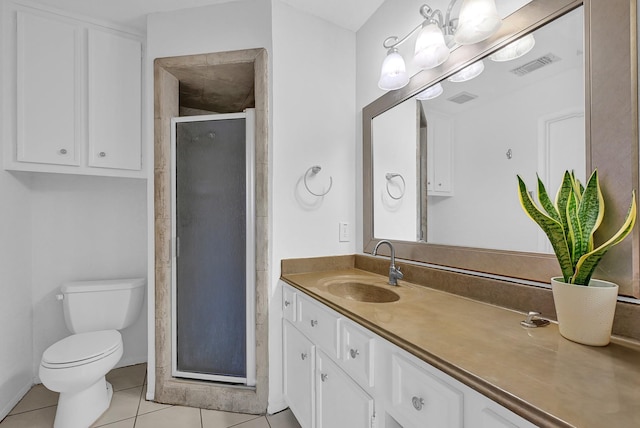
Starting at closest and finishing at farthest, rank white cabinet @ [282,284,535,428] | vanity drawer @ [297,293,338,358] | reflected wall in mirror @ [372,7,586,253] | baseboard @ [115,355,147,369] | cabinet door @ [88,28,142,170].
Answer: white cabinet @ [282,284,535,428] → reflected wall in mirror @ [372,7,586,253] → vanity drawer @ [297,293,338,358] → cabinet door @ [88,28,142,170] → baseboard @ [115,355,147,369]

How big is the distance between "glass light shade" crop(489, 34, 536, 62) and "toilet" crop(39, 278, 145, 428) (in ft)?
8.00

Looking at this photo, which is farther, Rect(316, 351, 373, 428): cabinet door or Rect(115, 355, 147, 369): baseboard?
Rect(115, 355, 147, 369): baseboard

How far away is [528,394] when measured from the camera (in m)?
0.51

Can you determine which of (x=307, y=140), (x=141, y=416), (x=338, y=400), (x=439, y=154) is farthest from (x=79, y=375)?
(x=439, y=154)

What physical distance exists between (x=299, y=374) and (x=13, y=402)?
186 centimetres

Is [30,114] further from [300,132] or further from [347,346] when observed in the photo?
[347,346]

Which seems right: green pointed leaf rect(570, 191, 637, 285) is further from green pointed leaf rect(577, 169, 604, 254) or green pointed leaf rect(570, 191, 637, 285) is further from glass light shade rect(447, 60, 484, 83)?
glass light shade rect(447, 60, 484, 83)

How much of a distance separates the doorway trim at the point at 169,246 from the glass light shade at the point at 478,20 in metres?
1.06

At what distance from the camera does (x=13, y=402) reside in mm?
1753

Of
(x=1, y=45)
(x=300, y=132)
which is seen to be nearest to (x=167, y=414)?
(x=300, y=132)

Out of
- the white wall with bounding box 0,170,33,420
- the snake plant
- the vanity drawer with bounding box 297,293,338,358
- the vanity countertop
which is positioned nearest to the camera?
the vanity countertop

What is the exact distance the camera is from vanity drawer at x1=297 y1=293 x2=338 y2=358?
3.72 feet

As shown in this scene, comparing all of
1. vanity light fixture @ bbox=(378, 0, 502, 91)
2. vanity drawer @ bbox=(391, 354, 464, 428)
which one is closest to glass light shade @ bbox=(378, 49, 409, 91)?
vanity light fixture @ bbox=(378, 0, 502, 91)

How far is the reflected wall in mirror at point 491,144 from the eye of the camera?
902 mm
